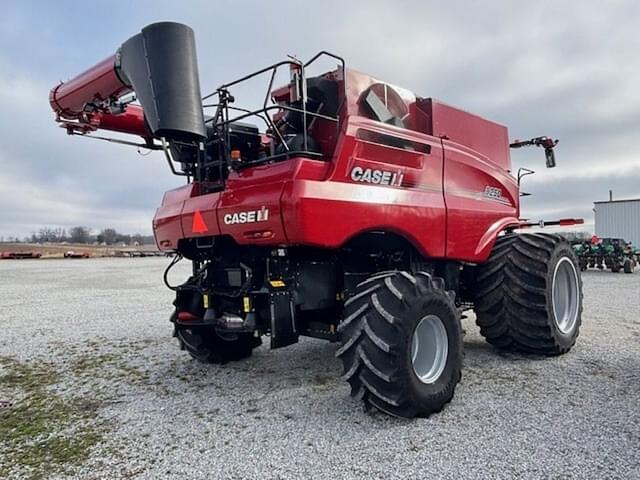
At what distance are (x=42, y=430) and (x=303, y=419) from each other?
2017 millimetres

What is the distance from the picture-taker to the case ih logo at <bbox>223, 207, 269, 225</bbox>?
3988 millimetres

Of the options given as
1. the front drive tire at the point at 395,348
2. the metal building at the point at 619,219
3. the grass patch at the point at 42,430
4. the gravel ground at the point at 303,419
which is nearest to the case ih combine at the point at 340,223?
the front drive tire at the point at 395,348

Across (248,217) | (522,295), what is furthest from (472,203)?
(248,217)

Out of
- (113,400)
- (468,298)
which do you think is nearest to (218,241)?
(113,400)

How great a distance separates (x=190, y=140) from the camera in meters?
4.34

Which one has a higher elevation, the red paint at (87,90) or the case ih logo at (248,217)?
the red paint at (87,90)

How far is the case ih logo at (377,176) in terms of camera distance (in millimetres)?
4212

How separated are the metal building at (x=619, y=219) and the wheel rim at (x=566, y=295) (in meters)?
28.0

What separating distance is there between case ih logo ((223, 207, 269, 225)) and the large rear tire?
2.94 m

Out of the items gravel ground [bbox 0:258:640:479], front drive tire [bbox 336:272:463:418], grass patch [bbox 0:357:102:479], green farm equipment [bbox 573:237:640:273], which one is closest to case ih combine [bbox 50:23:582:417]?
front drive tire [bbox 336:272:463:418]

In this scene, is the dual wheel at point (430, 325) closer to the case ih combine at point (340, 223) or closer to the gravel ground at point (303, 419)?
the case ih combine at point (340, 223)

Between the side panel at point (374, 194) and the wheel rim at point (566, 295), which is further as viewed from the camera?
the wheel rim at point (566, 295)

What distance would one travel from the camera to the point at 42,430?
3.82 metres

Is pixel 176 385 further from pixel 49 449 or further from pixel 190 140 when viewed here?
pixel 190 140
